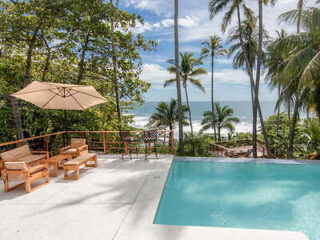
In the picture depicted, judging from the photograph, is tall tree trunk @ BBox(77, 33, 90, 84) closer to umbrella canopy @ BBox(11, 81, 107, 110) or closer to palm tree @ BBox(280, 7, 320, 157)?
umbrella canopy @ BBox(11, 81, 107, 110)

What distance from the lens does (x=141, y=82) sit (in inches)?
318

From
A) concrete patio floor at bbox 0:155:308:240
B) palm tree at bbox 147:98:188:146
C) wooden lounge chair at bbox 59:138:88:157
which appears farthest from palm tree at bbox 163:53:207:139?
concrete patio floor at bbox 0:155:308:240

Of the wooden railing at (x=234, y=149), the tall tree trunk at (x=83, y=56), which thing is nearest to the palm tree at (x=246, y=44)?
the wooden railing at (x=234, y=149)

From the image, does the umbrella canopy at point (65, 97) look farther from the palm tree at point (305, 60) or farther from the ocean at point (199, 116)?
the ocean at point (199, 116)

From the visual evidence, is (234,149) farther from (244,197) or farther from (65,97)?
(65,97)

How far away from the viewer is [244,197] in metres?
4.13

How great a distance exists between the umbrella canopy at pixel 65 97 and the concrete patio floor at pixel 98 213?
1.99m

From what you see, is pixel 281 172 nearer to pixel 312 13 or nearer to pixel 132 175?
pixel 132 175

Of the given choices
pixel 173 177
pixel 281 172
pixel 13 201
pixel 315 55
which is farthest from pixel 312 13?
pixel 13 201

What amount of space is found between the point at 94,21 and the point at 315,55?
327 inches

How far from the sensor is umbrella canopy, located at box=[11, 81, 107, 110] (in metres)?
4.95

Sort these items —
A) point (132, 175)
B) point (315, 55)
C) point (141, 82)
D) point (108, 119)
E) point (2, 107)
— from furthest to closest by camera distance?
point (108, 119)
point (141, 82)
point (315, 55)
point (2, 107)
point (132, 175)

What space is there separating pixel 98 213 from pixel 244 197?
3061mm

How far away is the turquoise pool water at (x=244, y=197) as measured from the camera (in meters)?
3.30
